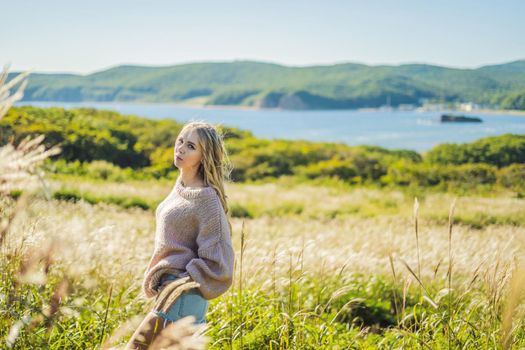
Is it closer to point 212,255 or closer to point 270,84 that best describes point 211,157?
point 212,255

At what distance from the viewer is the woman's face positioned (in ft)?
9.43

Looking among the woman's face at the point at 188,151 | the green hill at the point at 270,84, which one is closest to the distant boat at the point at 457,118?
the green hill at the point at 270,84

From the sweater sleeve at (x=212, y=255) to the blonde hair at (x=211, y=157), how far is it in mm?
191

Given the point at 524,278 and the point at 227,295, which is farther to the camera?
the point at 227,295

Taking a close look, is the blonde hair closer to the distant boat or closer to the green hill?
the distant boat

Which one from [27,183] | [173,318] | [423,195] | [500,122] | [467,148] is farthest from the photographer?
[467,148]

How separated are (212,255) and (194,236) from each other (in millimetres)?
211

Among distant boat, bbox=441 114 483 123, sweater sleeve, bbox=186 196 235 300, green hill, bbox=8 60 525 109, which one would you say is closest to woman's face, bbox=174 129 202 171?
sweater sleeve, bbox=186 196 235 300

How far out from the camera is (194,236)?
277 cm

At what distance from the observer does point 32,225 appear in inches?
114

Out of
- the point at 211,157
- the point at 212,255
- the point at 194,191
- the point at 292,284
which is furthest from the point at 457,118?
the point at 212,255

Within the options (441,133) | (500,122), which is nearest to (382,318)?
(500,122)

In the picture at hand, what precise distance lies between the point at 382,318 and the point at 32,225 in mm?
3735

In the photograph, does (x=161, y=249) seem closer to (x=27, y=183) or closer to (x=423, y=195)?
(x=27, y=183)
